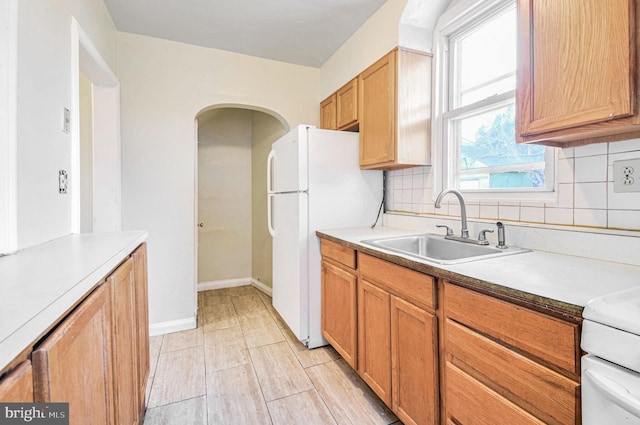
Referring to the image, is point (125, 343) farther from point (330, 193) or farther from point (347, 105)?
point (347, 105)

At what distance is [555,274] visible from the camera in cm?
98

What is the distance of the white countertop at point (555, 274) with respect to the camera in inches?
31.9

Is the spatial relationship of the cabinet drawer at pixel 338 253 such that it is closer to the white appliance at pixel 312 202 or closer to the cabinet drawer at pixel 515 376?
the white appliance at pixel 312 202

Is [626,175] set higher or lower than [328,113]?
lower

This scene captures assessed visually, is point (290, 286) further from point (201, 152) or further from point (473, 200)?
point (201, 152)

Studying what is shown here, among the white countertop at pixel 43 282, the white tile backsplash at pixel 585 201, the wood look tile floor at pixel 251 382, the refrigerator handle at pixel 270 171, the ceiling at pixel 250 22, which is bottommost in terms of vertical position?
the wood look tile floor at pixel 251 382

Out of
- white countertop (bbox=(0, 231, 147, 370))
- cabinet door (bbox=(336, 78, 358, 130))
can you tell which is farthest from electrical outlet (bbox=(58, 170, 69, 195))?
cabinet door (bbox=(336, 78, 358, 130))

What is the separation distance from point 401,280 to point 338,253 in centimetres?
65

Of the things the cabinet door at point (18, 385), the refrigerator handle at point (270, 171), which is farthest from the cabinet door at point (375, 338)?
the refrigerator handle at point (270, 171)

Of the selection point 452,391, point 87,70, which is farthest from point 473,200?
point 87,70

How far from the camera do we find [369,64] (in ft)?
7.59

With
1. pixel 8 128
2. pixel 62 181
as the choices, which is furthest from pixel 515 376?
pixel 62 181

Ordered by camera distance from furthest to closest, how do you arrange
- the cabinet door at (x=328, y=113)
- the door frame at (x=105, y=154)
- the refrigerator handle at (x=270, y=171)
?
the cabinet door at (x=328, y=113), the refrigerator handle at (x=270, y=171), the door frame at (x=105, y=154)

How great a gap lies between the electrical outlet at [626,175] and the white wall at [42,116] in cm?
235
